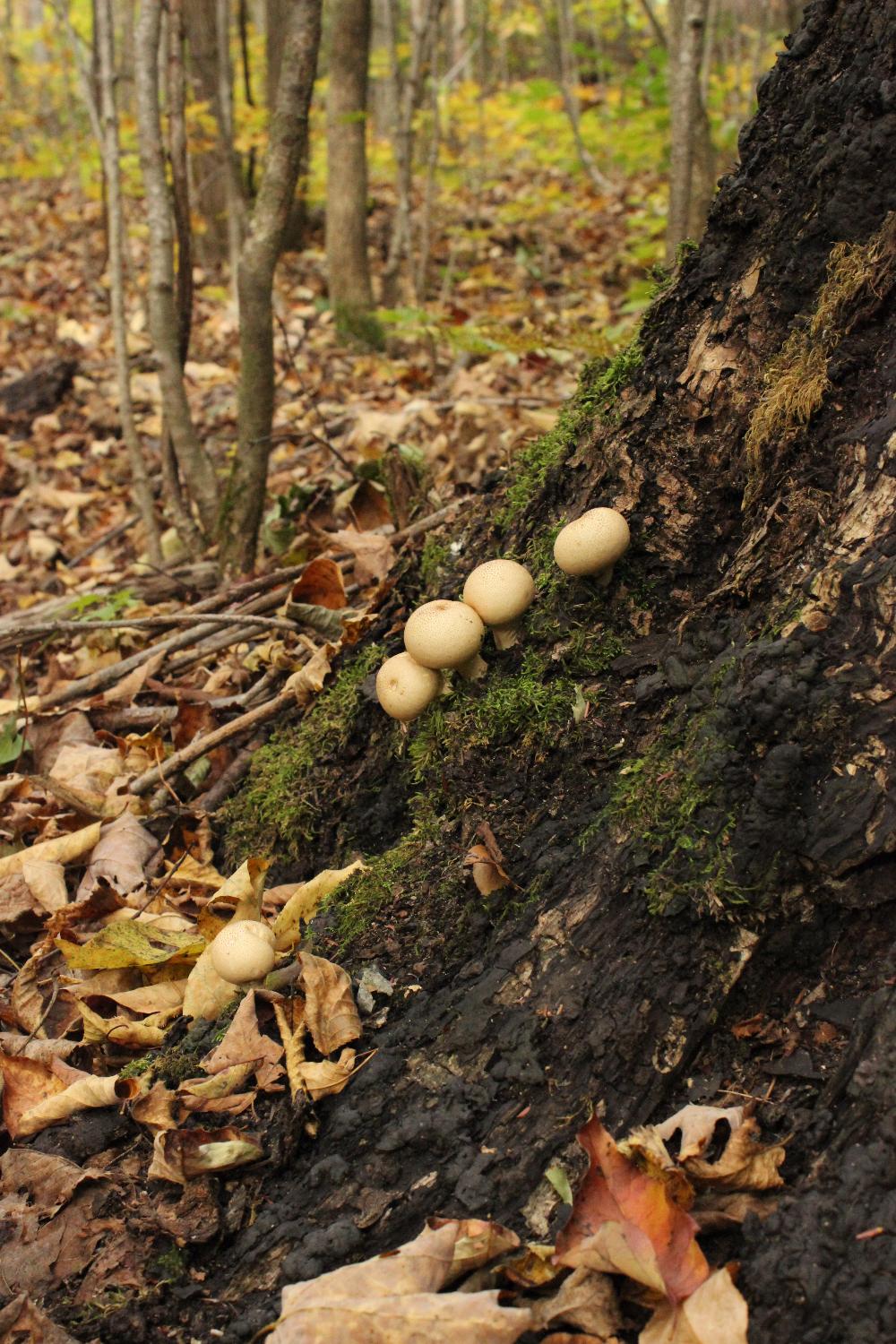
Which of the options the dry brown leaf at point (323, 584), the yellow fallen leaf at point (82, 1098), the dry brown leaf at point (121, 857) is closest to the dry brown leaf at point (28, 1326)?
the yellow fallen leaf at point (82, 1098)

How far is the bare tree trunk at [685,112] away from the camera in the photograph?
21.0 feet

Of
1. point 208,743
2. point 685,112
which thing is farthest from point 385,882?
point 685,112

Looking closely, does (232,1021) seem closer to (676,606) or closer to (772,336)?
(676,606)

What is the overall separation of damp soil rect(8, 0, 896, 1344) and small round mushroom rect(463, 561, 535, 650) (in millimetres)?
185

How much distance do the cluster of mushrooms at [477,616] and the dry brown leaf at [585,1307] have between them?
1.54m

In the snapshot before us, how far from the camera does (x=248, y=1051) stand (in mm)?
2488

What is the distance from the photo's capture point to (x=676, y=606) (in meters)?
2.79

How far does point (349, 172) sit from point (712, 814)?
8.58 meters

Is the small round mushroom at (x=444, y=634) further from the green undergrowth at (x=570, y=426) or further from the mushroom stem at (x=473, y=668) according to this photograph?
the green undergrowth at (x=570, y=426)

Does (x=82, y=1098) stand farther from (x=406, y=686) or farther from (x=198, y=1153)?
(x=406, y=686)

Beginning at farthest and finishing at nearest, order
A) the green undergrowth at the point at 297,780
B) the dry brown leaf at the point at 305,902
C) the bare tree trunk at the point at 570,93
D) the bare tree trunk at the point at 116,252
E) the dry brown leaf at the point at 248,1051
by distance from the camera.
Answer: the bare tree trunk at the point at 570,93
the bare tree trunk at the point at 116,252
the green undergrowth at the point at 297,780
the dry brown leaf at the point at 305,902
the dry brown leaf at the point at 248,1051

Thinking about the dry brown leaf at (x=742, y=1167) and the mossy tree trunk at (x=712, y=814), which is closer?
the dry brown leaf at (x=742, y=1167)

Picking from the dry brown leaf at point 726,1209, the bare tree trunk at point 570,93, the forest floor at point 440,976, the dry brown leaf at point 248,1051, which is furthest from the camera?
the bare tree trunk at point 570,93

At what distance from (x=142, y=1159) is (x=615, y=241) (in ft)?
42.4
